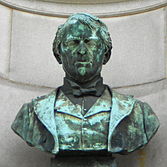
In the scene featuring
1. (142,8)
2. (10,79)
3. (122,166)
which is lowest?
(122,166)

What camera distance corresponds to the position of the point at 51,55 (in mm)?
5848

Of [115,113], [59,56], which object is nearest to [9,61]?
[59,56]

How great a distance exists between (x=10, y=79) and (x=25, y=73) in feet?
0.32

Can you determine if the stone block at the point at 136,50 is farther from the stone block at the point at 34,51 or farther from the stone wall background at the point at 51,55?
the stone block at the point at 34,51

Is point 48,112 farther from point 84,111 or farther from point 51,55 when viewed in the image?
point 51,55

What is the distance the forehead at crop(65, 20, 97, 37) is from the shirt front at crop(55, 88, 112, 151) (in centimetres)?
A: 31

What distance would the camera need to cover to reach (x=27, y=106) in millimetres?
5258

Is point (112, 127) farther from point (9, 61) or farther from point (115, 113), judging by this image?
point (9, 61)

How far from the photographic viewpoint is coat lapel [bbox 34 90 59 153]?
16.5 feet

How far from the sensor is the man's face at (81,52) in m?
5.11

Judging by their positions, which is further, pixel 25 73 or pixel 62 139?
pixel 25 73

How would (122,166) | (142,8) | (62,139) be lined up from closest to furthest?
(62,139)
(122,166)
(142,8)

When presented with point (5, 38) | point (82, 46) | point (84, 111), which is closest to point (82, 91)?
point (84, 111)

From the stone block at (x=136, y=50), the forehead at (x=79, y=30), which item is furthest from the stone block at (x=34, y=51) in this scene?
the forehead at (x=79, y=30)
